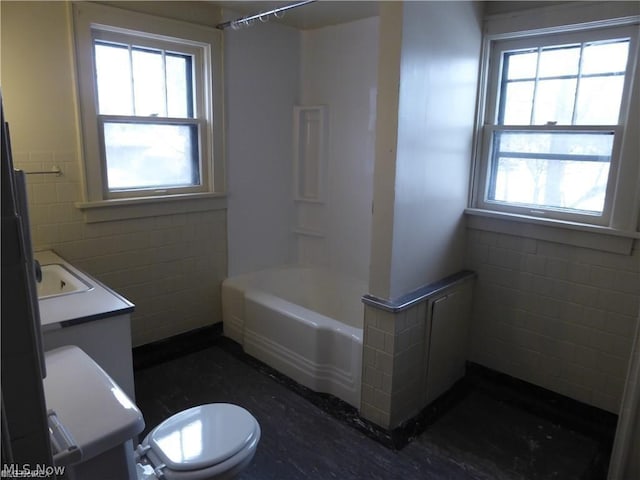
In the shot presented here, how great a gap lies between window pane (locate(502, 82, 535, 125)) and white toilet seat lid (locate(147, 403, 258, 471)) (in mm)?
2102

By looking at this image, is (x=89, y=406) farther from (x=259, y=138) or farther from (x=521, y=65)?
(x=521, y=65)

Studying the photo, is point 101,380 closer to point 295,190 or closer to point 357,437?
point 357,437

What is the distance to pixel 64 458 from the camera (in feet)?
3.01

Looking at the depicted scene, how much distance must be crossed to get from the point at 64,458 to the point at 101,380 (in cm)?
51

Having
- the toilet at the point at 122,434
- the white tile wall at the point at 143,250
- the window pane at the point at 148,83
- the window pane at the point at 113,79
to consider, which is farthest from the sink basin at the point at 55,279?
the window pane at the point at 148,83

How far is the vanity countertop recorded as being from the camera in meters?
1.73

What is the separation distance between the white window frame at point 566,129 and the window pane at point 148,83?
1956mm

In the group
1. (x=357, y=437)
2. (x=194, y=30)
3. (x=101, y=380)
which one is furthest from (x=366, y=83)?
(x=101, y=380)

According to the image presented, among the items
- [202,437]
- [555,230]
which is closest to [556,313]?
[555,230]

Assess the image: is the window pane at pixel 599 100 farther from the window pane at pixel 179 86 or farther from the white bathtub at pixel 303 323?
the window pane at pixel 179 86

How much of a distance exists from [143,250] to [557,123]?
8.34 feet

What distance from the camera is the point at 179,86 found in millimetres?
2959

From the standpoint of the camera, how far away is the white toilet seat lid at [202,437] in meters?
1.53

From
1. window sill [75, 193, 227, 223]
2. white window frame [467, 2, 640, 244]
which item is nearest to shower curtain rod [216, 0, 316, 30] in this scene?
window sill [75, 193, 227, 223]
